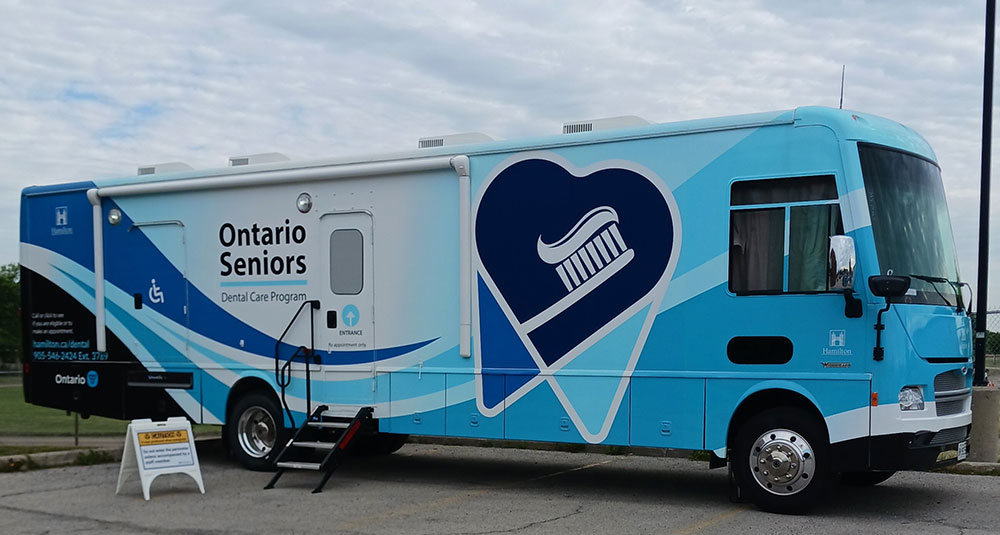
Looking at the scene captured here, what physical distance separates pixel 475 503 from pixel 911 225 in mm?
4388

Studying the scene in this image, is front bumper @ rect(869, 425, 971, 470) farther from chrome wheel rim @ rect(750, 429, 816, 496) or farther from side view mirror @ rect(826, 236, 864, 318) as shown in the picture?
side view mirror @ rect(826, 236, 864, 318)

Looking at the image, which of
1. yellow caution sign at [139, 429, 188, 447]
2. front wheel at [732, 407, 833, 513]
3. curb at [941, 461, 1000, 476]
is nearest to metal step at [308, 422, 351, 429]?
yellow caution sign at [139, 429, 188, 447]

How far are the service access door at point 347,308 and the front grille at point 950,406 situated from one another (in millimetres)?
5236

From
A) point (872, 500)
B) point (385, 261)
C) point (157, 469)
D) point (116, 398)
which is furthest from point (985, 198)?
point (116, 398)

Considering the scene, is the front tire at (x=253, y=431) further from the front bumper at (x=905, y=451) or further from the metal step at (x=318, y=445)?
the front bumper at (x=905, y=451)

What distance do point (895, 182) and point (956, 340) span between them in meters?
1.40

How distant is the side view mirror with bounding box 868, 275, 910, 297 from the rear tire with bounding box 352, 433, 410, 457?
19.9 ft

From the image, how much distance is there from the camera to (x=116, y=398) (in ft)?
38.9

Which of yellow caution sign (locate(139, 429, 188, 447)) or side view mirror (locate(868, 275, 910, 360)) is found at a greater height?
side view mirror (locate(868, 275, 910, 360))

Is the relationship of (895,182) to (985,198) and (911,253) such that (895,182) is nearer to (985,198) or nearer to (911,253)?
(911,253)

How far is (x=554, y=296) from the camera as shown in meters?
9.51

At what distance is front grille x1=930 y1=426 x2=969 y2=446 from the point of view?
27.0 ft

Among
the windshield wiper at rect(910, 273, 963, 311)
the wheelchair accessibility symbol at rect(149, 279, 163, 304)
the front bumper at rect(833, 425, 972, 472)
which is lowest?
the front bumper at rect(833, 425, 972, 472)

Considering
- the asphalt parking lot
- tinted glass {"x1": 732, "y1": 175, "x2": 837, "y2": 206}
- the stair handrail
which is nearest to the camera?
the asphalt parking lot
